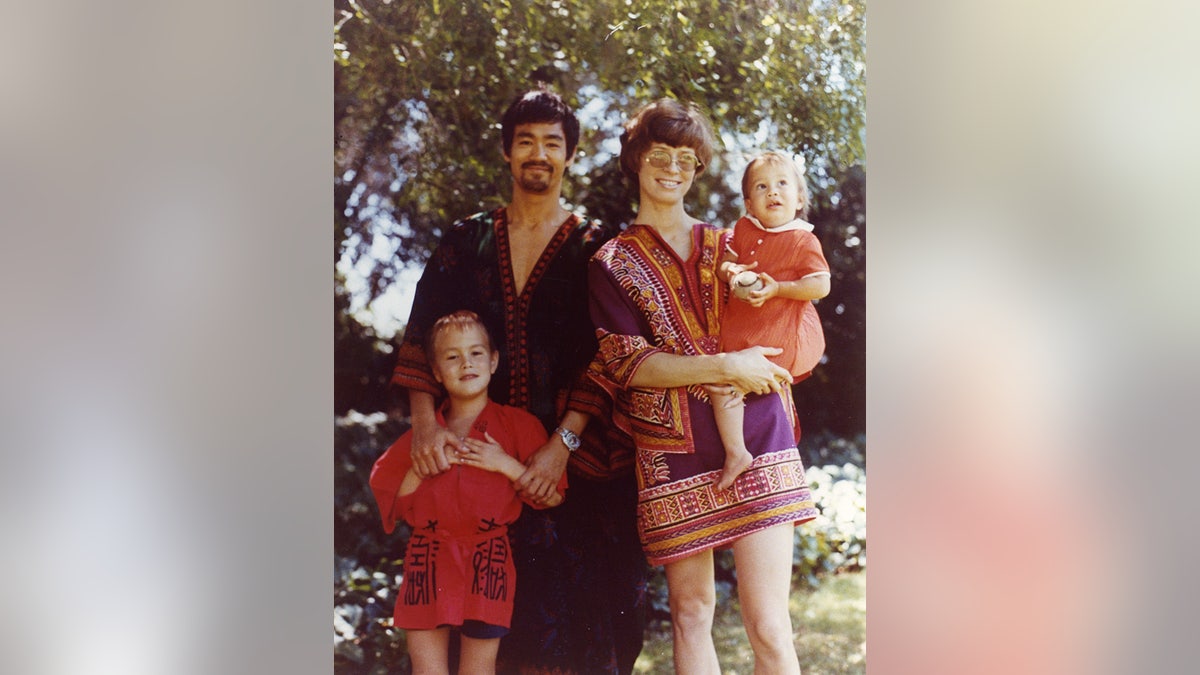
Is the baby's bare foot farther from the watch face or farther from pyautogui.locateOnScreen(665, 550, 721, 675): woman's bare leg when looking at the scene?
the watch face

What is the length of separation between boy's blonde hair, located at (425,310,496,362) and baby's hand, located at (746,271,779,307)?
752 millimetres

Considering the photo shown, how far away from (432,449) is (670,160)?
3.52 ft

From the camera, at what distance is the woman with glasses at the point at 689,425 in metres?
2.88

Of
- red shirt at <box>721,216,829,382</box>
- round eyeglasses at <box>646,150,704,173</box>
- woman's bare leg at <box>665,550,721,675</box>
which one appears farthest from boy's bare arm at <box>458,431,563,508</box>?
round eyeglasses at <box>646,150,704,173</box>

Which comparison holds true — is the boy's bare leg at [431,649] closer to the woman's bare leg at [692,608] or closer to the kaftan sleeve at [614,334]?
the woman's bare leg at [692,608]

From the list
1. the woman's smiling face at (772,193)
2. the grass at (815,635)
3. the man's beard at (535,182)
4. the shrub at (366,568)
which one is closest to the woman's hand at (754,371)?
the woman's smiling face at (772,193)

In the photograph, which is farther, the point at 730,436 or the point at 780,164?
the point at 780,164

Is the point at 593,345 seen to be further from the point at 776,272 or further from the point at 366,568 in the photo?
the point at 366,568

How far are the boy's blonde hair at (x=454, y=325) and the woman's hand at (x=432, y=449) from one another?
21 centimetres

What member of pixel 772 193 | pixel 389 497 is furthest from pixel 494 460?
pixel 772 193

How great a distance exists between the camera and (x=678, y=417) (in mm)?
2883
